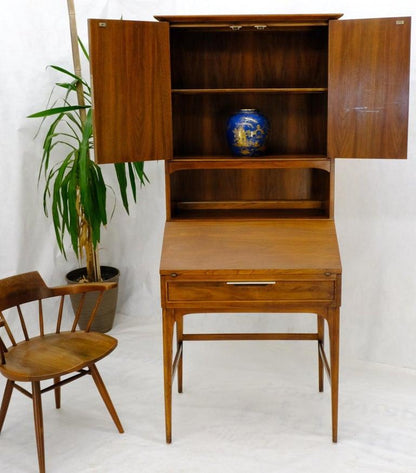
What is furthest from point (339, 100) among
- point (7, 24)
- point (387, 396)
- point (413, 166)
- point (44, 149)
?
point (7, 24)

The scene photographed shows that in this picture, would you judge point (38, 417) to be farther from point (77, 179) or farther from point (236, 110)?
point (236, 110)

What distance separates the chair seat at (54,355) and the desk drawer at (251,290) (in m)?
0.43

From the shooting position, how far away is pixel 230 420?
10.4 ft

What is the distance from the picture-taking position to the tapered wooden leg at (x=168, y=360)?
2855 millimetres

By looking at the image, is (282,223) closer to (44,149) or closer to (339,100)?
(339,100)

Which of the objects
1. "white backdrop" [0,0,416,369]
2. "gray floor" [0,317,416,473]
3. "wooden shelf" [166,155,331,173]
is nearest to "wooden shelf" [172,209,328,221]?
"wooden shelf" [166,155,331,173]

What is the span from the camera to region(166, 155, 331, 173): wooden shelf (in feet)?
10.2

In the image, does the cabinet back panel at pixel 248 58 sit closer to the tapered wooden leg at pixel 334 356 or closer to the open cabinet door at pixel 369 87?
the open cabinet door at pixel 369 87

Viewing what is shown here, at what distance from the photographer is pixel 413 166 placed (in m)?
3.56

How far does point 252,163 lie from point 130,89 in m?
0.68

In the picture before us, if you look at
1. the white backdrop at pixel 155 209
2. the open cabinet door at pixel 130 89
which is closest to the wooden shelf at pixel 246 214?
the open cabinet door at pixel 130 89

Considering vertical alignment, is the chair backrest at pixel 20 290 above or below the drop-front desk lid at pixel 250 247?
below

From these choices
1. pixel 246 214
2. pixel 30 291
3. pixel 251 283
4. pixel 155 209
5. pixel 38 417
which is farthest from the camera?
pixel 155 209

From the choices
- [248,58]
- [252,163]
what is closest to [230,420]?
[252,163]
